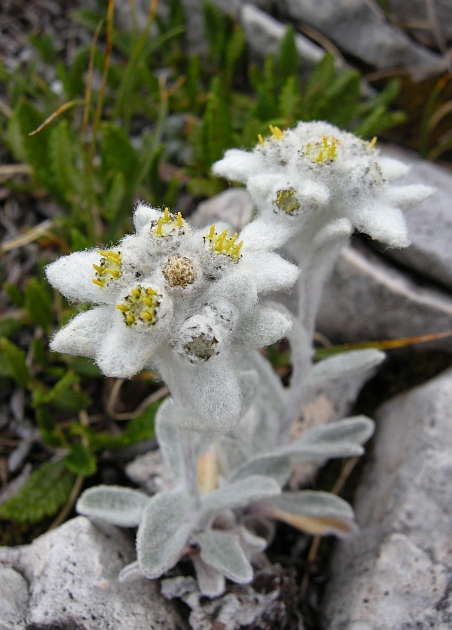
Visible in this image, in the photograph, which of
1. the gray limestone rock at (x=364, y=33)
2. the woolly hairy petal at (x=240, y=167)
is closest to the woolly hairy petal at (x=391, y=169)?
the woolly hairy petal at (x=240, y=167)

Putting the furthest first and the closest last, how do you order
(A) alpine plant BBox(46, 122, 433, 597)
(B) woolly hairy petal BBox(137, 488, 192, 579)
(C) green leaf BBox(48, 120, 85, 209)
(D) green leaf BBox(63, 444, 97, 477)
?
(C) green leaf BBox(48, 120, 85, 209), (D) green leaf BBox(63, 444, 97, 477), (B) woolly hairy petal BBox(137, 488, 192, 579), (A) alpine plant BBox(46, 122, 433, 597)

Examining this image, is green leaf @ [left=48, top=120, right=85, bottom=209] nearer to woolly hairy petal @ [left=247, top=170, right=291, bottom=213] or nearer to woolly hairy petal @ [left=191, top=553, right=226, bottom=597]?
woolly hairy petal @ [left=247, top=170, right=291, bottom=213]

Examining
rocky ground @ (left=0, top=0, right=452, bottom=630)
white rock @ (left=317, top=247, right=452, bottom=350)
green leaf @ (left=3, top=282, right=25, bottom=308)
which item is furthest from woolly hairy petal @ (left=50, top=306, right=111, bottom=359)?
white rock @ (left=317, top=247, right=452, bottom=350)

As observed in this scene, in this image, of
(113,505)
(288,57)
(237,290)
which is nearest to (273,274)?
(237,290)

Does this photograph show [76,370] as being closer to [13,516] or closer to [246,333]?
[13,516]

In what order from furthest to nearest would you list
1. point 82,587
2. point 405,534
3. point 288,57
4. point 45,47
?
point 45,47
point 288,57
point 405,534
point 82,587

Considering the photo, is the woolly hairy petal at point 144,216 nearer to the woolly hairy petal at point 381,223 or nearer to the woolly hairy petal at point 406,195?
the woolly hairy petal at point 381,223

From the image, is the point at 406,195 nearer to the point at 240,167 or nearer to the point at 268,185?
the point at 268,185
